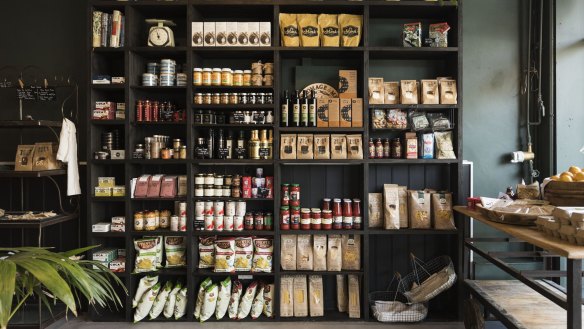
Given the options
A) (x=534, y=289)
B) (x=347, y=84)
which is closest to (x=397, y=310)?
(x=534, y=289)

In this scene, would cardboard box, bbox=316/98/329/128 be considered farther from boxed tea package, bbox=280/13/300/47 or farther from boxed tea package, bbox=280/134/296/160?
boxed tea package, bbox=280/13/300/47

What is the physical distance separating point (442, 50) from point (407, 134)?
0.80 m

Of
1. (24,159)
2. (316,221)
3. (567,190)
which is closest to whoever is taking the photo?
(567,190)

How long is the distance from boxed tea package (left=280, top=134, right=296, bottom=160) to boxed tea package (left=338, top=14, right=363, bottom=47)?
97cm

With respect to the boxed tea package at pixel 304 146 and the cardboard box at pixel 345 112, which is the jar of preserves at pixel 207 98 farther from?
the cardboard box at pixel 345 112

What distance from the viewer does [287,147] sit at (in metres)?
3.52

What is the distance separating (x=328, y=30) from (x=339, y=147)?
105cm

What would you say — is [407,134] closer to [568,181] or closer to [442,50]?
[442,50]

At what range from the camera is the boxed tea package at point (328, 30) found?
11.6 ft

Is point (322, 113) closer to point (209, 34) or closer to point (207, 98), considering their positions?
point (207, 98)

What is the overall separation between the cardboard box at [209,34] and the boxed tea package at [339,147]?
1.39 m

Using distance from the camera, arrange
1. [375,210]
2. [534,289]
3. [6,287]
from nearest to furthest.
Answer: [6,287]
[534,289]
[375,210]

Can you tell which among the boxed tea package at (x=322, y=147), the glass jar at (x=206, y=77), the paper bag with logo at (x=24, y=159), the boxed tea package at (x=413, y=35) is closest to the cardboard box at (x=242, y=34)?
the glass jar at (x=206, y=77)

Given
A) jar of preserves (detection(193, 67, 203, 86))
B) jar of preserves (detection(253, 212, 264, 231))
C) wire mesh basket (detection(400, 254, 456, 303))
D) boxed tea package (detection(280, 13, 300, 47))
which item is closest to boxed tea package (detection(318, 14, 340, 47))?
boxed tea package (detection(280, 13, 300, 47))
